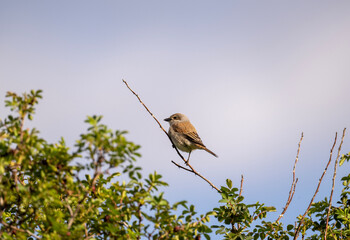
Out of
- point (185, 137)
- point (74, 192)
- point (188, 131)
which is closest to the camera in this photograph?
point (74, 192)

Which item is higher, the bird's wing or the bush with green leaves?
the bird's wing

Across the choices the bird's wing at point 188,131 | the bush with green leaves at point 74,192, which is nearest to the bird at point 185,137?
the bird's wing at point 188,131

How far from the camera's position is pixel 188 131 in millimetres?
11992

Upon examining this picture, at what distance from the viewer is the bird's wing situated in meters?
11.6

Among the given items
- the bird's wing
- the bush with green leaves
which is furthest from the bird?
the bush with green leaves

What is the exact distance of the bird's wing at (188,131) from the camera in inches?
456

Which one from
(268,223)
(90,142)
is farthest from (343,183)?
(90,142)

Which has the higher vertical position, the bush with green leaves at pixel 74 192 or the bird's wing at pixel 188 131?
the bird's wing at pixel 188 131

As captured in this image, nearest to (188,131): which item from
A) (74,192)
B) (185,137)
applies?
(185,137)

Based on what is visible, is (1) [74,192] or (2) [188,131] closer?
(1) [74,192]

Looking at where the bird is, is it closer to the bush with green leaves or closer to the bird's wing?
the bird's wing

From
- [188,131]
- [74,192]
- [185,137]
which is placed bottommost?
[74,192]

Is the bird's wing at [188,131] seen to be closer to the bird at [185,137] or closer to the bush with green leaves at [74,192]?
the bird at [185,137]

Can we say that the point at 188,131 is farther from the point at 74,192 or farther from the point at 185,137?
the point at 74,192
